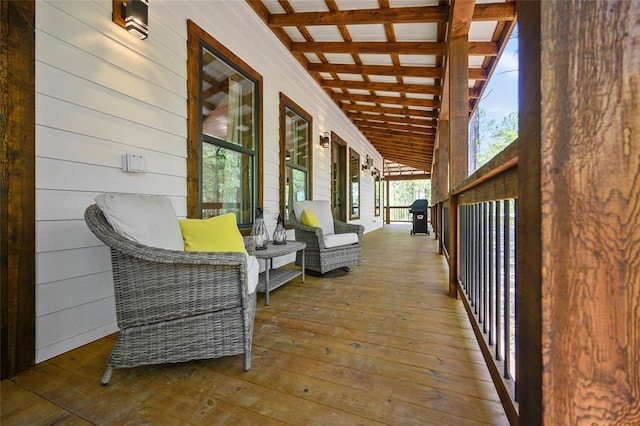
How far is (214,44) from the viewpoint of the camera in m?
2.61

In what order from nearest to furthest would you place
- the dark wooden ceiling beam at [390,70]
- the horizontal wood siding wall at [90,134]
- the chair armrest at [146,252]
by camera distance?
1. the chair armrest at [146,252]
2. the horizontal wood siding wall at [90,134]
3. the dark wooden ceiling beam at [390,70]

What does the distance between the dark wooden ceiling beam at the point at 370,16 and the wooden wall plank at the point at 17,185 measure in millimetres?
2469

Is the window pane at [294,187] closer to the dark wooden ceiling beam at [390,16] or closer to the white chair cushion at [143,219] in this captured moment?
the dark wooden ceiling beam at [390,16]

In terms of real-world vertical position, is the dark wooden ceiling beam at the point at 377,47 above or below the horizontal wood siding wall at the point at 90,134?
above

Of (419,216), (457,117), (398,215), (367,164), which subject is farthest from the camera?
(398,215)

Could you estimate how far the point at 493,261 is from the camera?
158 centimetres

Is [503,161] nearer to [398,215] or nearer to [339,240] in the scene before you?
[339,240]

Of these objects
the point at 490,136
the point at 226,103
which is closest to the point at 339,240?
the point at 226,103

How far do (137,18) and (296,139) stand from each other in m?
2.76

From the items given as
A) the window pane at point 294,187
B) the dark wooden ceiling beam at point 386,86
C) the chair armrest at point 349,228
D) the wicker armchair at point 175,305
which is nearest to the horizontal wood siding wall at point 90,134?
the wicker armchair at point 175,305

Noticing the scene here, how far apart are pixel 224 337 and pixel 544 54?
1623 mm

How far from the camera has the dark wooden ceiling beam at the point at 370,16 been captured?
2.87m

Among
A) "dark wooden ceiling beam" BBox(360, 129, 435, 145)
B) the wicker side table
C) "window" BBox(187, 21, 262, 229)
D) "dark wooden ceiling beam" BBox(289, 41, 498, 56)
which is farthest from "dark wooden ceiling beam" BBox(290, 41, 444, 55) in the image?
"dark wooden ceiling beam" BBox(360, 129, 435, 145)

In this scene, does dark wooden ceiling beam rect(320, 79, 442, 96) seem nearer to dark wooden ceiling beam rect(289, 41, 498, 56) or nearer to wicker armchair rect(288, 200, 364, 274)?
dark wooden ceiling beam rect(289, 41, 498, 56)
